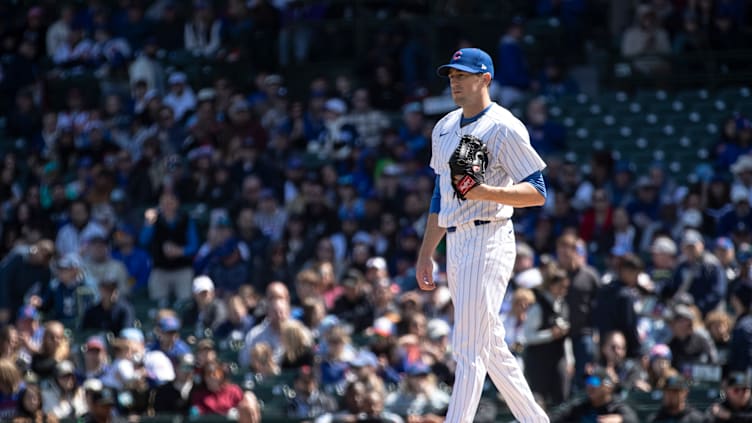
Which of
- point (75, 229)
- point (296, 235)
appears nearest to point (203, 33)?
point (75, 229)

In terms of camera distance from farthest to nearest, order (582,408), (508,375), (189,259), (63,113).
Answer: (63,113) → (189,259) → (582,408) → (508,375)

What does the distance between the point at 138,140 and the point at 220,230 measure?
3602 millimetres

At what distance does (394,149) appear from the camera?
16.3m

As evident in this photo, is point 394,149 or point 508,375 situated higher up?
point 508,375

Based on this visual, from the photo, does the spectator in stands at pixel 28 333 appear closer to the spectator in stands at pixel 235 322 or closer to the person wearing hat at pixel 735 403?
the spectator in stands at pixel 235 322

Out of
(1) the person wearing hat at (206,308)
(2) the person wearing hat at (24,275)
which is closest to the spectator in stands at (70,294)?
(2) the person wearing hat at (24,275)

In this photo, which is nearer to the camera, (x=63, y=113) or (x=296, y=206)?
(x=296, y=206)

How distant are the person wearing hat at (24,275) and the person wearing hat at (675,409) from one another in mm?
7253

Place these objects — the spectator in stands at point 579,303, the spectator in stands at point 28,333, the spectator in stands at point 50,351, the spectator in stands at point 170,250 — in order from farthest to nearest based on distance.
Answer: the spectator in stands at point 170,250 < the spectator in stands at point 28,333 < the spectator in stands at point 50,351 < the spectator in stands at point 579,303

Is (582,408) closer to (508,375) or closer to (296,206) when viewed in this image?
(508,375)

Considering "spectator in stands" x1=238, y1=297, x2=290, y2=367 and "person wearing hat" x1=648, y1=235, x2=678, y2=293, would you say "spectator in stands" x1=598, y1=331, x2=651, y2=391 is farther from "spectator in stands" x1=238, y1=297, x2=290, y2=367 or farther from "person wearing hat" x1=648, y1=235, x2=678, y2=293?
"spectator in stands" x1=238, y1=297, x2=290, y2=367

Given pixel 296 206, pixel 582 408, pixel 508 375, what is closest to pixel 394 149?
pixel 296 206

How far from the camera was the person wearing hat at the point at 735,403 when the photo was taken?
1016 cm

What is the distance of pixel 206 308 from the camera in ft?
44.9
